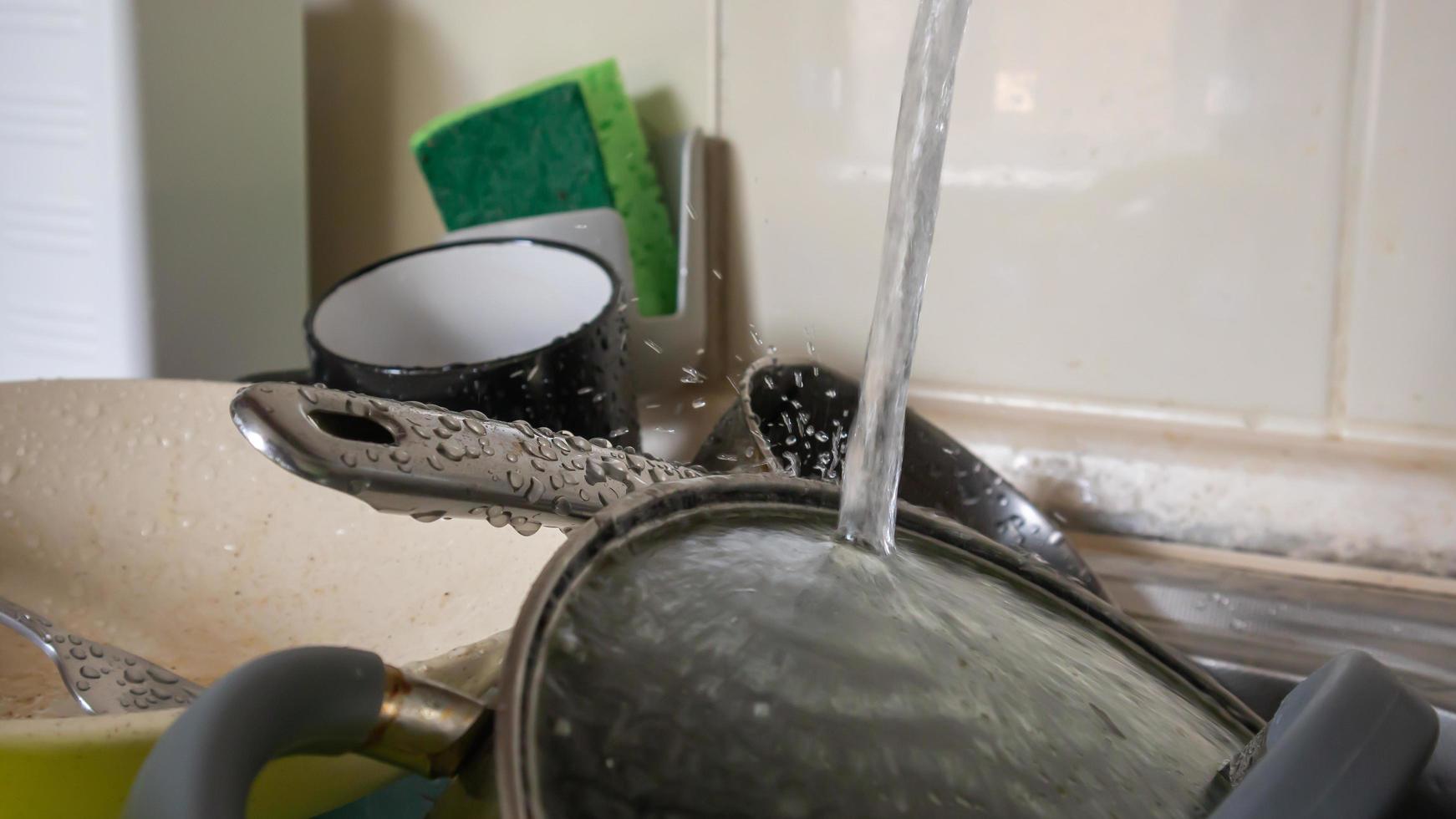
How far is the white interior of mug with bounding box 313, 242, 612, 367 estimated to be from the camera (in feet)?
1.56

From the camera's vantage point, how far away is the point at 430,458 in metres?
0.19

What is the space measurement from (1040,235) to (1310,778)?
13.3 inches

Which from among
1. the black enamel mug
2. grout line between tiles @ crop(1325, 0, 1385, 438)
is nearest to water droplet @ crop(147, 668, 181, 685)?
the black enamel mug

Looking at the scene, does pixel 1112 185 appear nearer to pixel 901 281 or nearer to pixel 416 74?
pixel 901 281

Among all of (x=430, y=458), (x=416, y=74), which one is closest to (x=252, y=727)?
(x=430, y=458)

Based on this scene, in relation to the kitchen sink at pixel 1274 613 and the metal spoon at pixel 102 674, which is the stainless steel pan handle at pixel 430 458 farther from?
the kitchen sink at pixel 1274 613

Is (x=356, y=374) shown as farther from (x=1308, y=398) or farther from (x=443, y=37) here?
(x=1308, y=398)

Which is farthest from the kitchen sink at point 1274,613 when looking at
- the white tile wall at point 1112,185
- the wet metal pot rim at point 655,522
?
the wet metal pot rim at point 655,522

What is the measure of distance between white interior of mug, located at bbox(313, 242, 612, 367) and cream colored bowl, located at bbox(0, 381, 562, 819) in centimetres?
9

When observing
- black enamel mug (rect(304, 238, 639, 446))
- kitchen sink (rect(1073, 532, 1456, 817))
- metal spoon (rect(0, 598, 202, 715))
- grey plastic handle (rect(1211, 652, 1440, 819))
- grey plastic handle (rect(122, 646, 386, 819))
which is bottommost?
kitchen sink (rect(1073, 532, 1456, 817))

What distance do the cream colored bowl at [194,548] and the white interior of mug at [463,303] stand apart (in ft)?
0.30

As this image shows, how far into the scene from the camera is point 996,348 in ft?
1.62

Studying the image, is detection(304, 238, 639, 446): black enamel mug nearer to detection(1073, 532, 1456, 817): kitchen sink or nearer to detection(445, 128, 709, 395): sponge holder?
detection(445, 128, 709, 395): sponge holder

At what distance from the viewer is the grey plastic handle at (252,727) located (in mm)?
140
